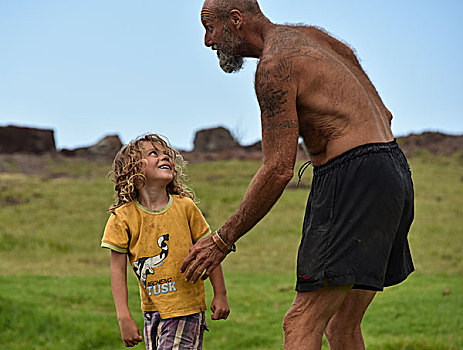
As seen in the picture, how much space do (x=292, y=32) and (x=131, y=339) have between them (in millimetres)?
1997

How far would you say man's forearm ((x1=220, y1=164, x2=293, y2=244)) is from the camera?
10.1 feet

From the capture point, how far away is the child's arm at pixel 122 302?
346 cm

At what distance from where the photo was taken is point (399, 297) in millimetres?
9891

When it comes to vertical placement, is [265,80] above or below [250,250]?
above

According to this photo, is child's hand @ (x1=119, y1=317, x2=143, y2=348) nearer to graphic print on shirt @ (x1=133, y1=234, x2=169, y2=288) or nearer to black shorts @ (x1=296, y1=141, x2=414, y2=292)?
graphic print on shirt @ (x1=133, y1=234, x2=169, y2=288)

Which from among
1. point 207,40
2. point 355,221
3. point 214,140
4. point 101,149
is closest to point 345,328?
point 355,221

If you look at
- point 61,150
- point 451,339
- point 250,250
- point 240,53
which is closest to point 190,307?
point 240,53

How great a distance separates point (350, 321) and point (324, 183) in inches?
38.1

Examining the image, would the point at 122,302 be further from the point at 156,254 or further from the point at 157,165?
the point at 157,165

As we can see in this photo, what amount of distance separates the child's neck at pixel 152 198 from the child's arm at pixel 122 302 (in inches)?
13.9

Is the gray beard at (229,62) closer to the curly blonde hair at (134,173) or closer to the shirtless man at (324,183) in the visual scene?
the shirtless man at (324,183)

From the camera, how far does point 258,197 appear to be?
3.11m

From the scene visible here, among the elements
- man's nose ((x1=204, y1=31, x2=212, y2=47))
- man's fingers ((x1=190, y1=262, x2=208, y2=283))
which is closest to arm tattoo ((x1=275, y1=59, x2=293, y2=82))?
man's nose ((x1=204, y1=31, x2=212, y2=47))

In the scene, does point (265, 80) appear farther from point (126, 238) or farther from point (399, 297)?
point (399, 297)
